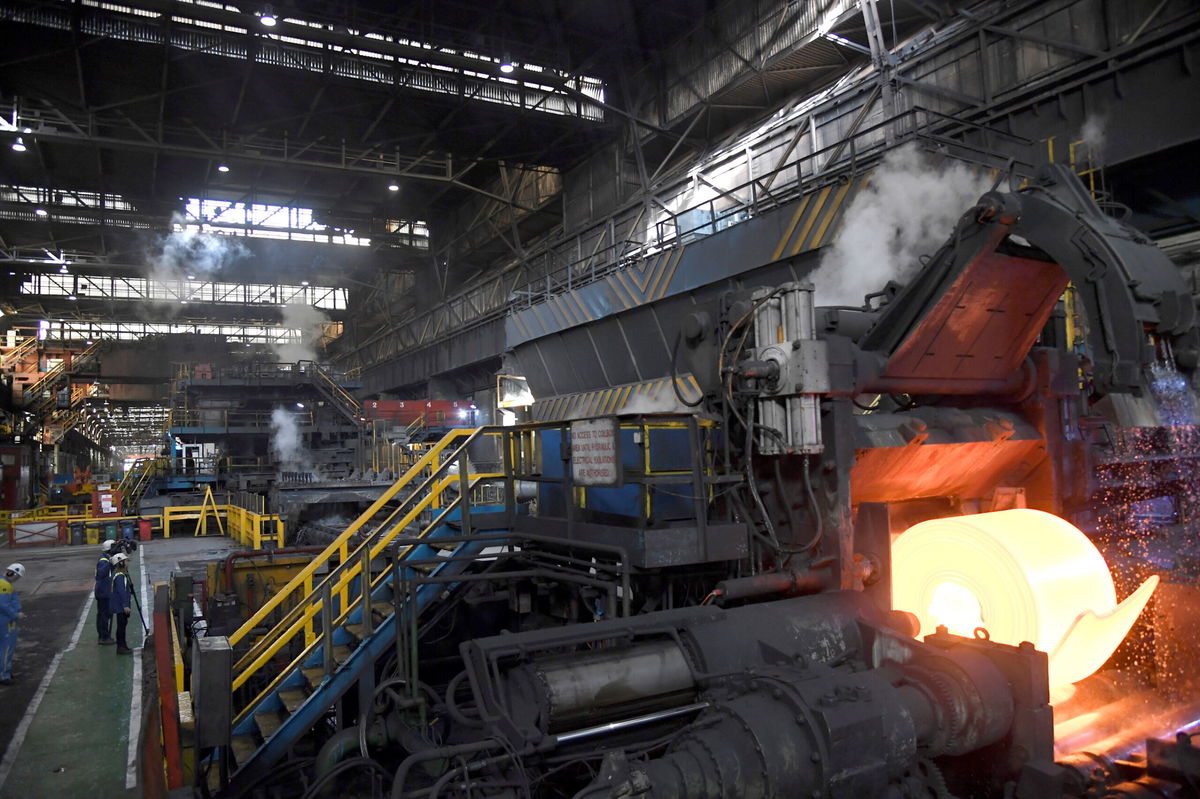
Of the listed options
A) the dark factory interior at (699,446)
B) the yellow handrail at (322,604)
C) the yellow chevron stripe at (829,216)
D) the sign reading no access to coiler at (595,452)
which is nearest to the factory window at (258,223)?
the dark factory interior at (699,446)

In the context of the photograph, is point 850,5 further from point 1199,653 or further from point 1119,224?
point 1199,653

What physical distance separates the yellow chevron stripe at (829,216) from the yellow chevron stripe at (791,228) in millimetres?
486

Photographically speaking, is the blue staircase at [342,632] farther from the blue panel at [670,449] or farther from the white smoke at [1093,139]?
the white smoke at [1093,139]

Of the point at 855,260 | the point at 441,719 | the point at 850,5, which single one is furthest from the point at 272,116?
the point at 441,719

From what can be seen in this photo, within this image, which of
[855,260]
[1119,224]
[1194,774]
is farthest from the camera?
[855,260]

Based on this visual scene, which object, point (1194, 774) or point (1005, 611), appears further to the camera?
point (1005, 611)

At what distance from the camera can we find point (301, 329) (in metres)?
48.2

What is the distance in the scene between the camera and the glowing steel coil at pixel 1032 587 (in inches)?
188

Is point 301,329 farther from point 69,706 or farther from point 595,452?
point 595,452

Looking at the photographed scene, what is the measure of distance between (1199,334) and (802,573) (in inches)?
114

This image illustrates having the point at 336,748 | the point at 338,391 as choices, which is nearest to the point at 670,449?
the point at 336,748

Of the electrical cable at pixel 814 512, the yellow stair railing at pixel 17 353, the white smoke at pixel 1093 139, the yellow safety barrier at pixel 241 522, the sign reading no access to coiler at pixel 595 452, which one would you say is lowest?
the yellow safety barrier at pixel 241 522

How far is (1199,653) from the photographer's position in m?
5.05

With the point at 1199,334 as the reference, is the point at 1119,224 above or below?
above
